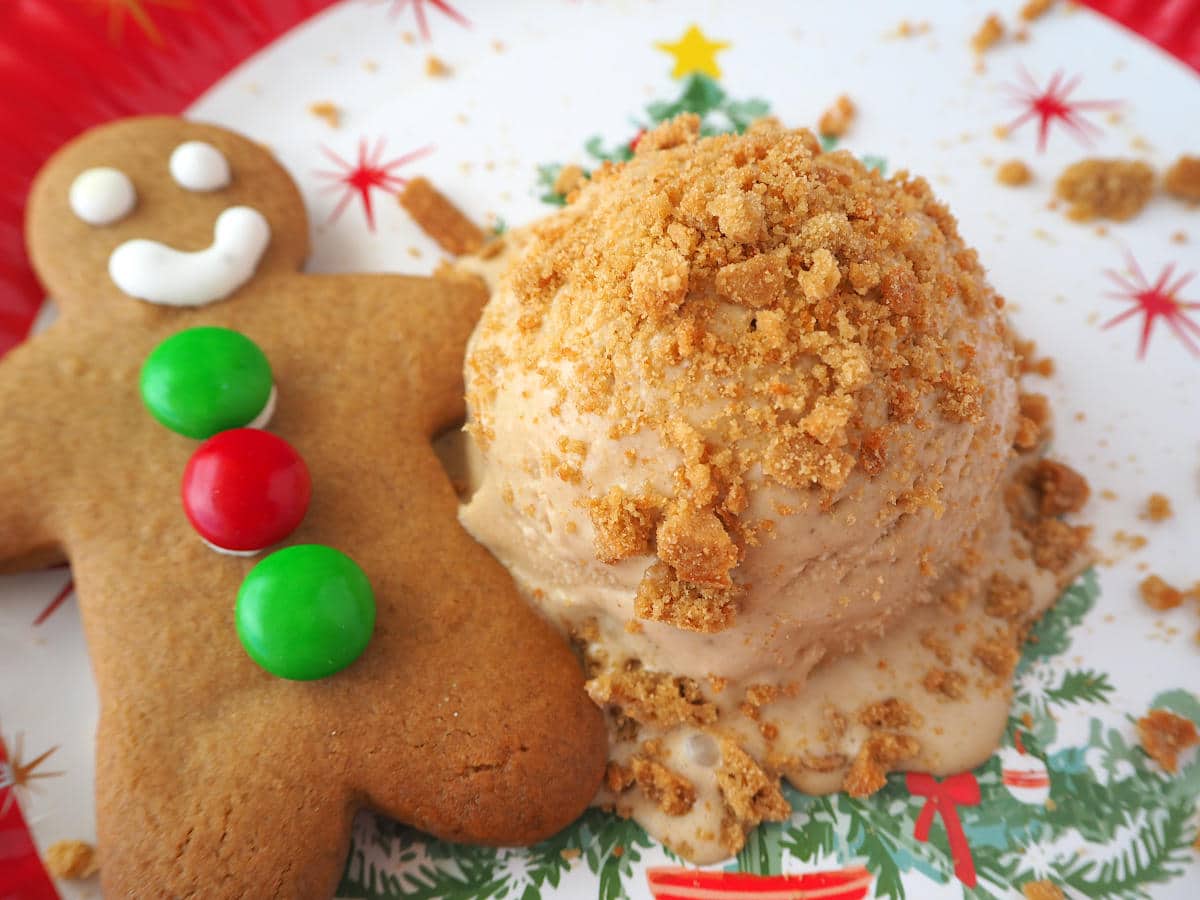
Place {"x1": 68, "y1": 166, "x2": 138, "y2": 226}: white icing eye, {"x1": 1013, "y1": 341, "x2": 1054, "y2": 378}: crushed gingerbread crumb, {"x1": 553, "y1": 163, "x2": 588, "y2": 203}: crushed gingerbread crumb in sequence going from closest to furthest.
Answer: {"x1": 68, "y1": 166, "x2": 138, "y2": 226}: white icing eye → {"x1": 1013, "y1": 341, "x2": 1054, "y2": 378}: crushed gingerbread crumb → {"x1": 553, "y1": 163, "x2": 588, "y2": 203}: crushed gingerbread crumb

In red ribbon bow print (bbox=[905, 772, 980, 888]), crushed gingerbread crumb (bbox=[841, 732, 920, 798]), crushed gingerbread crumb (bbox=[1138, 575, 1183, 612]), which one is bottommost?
red ribbon bow print (bbox=[905, 772, 980, 888])

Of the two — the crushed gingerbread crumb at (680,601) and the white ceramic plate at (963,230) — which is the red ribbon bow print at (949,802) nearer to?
the white ceramic plate at (963,230)

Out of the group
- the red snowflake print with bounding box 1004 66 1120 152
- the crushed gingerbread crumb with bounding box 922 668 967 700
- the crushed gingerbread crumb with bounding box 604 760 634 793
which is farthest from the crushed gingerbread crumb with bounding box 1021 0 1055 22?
the crushed gingerbread crumb with bounding box 604 760 634 793

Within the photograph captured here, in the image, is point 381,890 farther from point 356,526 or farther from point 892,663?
point 892,663

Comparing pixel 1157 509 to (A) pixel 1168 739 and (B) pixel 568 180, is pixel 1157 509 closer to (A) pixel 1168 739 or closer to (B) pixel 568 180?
(A) pixel 1168 739

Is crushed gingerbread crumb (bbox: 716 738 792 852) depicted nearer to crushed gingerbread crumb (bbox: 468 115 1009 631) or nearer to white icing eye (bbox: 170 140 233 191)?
crushed gingerbread crumb (bbox: 468 115 1009 631)

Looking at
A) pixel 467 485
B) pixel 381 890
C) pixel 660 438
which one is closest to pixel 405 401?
pixel 467 485

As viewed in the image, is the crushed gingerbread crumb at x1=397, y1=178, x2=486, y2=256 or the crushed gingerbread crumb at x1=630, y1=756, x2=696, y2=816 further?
the crushed gingerbread crumb at x1=397, y1=178, x2=486, y2=256
